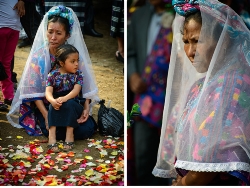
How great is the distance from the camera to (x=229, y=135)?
280 centimetres

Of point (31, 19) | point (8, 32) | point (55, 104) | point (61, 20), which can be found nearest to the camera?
point (55, 104)

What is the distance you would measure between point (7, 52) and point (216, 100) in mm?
3305

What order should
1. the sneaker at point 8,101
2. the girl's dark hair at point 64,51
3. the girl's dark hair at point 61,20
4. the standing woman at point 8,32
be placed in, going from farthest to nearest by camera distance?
the sneaker at point 8,101
the standing woman at point 8,32
the girl's dark hair at point 61,20
the girl's dark hair at point 64,51

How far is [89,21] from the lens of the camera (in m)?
8.82

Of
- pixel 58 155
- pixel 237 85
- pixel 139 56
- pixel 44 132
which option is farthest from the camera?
pixel 44 132

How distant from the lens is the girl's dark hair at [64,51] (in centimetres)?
455

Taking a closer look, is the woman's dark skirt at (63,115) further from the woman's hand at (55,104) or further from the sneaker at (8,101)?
the sneaker at (8,101)

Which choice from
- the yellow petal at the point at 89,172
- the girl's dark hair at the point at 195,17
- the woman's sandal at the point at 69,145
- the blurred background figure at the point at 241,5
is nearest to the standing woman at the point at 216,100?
the girl's dark hair at the point at 195,17

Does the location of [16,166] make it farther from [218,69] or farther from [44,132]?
[218,69]

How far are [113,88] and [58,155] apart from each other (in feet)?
7.20

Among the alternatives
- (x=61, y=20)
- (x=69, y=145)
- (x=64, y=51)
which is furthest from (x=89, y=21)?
(x=69, y=145)

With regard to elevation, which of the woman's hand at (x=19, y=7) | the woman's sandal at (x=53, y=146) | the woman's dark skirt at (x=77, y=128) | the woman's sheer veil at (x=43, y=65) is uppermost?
Result: the woman's hand at (x=19, y=7)

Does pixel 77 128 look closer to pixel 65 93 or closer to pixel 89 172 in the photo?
pixel 65 93

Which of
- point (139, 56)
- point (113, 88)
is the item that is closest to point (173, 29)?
point (139, 56)
